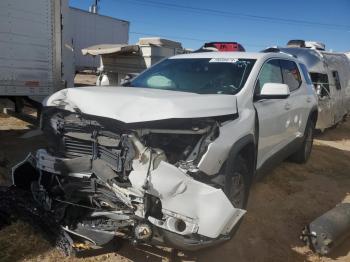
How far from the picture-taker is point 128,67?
1191 centimetres

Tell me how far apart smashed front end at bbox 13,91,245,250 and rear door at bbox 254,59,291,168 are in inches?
47.7

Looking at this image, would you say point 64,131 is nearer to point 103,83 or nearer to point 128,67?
point 103,83

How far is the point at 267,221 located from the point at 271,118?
1.24m

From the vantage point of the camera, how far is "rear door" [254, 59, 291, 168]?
4387mm

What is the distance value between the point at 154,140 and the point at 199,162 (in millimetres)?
419

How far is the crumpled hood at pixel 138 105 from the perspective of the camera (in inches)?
119

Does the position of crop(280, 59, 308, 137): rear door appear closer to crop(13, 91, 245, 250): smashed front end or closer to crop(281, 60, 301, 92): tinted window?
crop(281, 60, 301, 92): tinted window

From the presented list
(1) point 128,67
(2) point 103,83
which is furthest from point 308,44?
(2) point 103,83

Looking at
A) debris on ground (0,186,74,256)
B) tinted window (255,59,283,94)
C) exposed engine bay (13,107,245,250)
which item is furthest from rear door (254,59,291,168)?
debris on ground (0,186,74,256)

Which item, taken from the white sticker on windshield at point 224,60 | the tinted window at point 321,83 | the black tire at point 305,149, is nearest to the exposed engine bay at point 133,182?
the white sticker on windshield at point 224,60

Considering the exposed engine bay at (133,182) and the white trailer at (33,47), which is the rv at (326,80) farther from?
the exposed engine bay at (133,182)

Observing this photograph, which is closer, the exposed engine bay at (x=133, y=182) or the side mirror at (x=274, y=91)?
the exposed engine bay at (x=133, y=182)

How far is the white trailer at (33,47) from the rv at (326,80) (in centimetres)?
597

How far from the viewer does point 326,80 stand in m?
11.0
